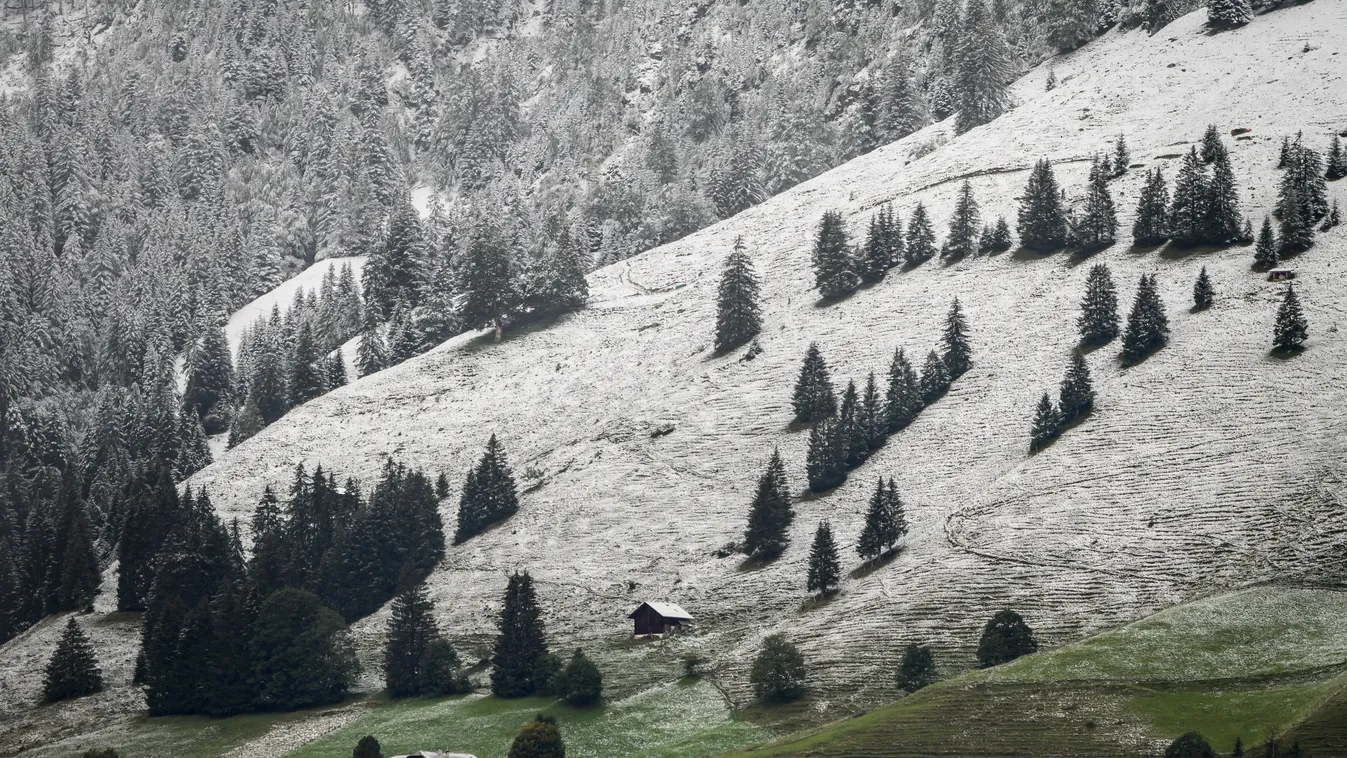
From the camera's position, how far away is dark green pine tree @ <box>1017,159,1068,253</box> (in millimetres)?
137750

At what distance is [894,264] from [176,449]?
262ft

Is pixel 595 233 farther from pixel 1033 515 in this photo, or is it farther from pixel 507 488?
pixel 1033 515

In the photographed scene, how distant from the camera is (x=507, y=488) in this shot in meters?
121

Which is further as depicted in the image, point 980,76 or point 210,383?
point 980,76

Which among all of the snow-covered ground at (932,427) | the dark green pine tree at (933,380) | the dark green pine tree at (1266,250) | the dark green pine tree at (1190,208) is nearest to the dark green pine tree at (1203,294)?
the snow-covered ground at (932,427)

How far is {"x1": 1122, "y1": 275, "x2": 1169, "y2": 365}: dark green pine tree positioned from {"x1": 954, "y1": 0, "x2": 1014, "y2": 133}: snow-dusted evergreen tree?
68.2 meters

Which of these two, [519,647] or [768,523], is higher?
[768,523]

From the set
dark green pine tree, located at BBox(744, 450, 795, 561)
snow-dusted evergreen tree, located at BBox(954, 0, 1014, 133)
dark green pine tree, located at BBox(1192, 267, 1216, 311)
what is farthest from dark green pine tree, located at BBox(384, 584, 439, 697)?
snow-dusted evergreen tree, located at BBox(954, 0, 1014, 133)

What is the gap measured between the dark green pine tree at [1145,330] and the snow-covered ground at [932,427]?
1480mm

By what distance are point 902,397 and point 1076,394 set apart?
15.1m

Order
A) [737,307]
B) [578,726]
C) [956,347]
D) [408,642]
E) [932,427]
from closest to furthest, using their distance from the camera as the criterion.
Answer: [578,726], [408,642], [932,427], [956,347], [737,307]

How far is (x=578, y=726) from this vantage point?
8212 cm

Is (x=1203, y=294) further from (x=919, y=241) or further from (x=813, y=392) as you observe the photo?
(x=919, y=241)

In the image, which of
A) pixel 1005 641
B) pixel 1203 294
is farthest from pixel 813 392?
pixel 1005 641
